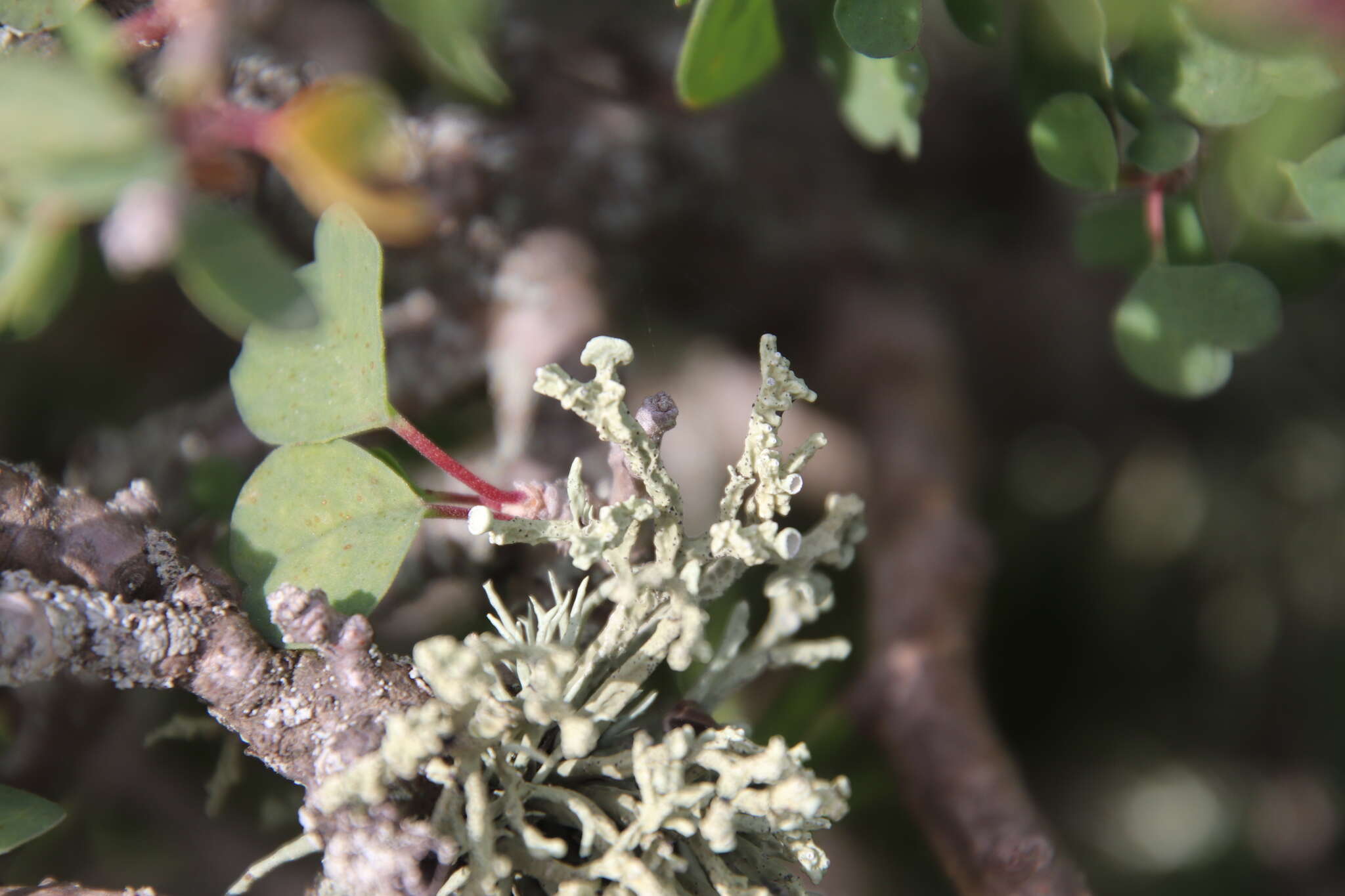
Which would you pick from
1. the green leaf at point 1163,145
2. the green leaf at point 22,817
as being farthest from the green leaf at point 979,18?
the green leaf at point 22,817

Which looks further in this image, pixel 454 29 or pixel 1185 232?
pixel 1185 232

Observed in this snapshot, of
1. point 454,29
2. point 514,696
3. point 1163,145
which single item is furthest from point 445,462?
point 1163,145

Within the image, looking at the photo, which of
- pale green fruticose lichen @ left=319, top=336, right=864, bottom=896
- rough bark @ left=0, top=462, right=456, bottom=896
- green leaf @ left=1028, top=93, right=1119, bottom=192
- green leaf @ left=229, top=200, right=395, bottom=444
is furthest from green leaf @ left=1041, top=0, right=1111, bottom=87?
rough bark @ left=0, top=462, right=456, bottom=896

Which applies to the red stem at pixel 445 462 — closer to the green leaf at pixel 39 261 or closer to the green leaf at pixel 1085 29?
the green leaf at pixel 39 261

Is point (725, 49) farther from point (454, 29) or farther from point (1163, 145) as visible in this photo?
point (1163, 145)

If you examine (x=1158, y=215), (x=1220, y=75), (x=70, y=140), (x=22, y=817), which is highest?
(x=70, y=140)
